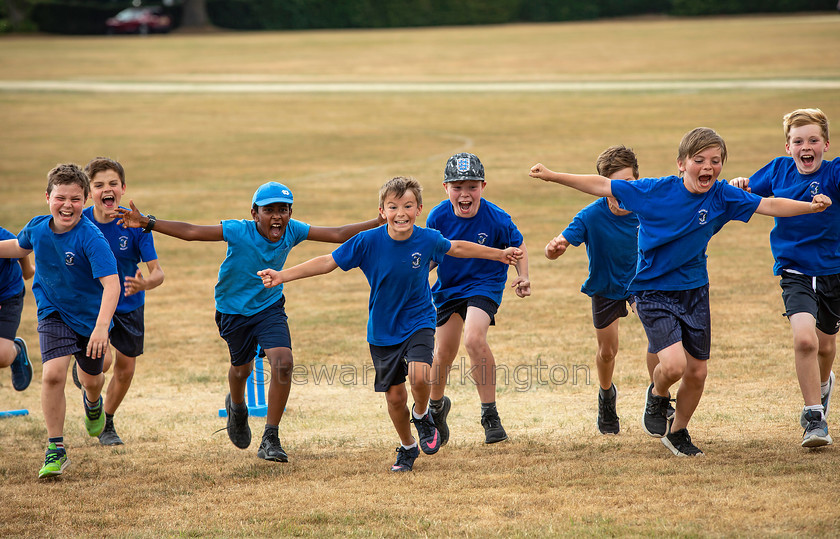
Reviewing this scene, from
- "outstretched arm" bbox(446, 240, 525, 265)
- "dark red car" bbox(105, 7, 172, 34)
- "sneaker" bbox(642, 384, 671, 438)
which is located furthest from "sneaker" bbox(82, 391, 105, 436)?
"dark red car" bbox(105, 7, 172, 34)

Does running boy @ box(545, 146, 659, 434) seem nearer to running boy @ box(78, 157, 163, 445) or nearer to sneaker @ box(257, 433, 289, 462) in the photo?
sneaker @ box(257, 433, 289, 462)

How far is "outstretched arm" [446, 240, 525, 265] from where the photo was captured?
6.46 metres

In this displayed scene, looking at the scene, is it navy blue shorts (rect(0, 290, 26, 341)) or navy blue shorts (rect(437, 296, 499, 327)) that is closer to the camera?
navy blue shorts (rect(437, 296, 499, 327))

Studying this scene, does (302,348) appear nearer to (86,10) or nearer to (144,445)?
(144,445)

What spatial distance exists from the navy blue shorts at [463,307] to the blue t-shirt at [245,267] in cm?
128

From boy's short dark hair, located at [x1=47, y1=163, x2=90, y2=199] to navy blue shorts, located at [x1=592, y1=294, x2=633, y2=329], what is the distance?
3744 millimetres

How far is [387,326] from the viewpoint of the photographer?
247 inches

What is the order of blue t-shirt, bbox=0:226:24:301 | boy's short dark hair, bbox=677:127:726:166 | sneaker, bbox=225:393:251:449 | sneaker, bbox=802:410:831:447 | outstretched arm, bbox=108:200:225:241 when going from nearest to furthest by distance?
sneaker, bbox=802:410:831:447
boy's short dark hair, bbox=677:127:726:166
outstretched arm, bbox=108:200:225:241
sneaker, bbox=225:393:251:449
blue t-shirt, bbox=0:226:24:301

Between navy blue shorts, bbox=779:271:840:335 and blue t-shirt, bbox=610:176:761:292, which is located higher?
blue t-shirt, bbox=610:176:761:292

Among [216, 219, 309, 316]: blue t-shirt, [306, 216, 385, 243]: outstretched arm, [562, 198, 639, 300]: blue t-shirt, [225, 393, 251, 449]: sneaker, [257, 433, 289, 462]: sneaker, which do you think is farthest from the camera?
[562, 198, 639, 300]: blue t-shirt

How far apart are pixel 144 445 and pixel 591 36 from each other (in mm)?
50657

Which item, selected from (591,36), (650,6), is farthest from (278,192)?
(650,6)

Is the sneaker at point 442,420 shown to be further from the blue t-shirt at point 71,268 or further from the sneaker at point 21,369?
the sneaker at point 21,369

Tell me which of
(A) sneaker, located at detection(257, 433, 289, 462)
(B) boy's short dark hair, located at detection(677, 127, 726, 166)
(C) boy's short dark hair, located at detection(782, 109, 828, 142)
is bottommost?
(A) sneaker, located at detection(257, 433, 289, 462)
